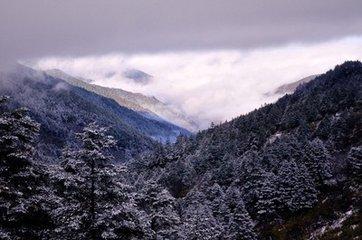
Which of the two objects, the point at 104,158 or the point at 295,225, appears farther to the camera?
the point at 295,225

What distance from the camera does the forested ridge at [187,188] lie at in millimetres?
22078

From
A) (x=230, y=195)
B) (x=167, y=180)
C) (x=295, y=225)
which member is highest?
(x=167, y=180)

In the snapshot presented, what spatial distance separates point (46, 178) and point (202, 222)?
41530 mm

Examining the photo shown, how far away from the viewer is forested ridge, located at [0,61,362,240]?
2208 cm

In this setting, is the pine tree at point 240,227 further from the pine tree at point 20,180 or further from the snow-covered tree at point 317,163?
the pine tree at point 20,180

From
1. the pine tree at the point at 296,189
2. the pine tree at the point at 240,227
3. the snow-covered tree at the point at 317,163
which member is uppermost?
the snow-covered tree at the point at 317,163

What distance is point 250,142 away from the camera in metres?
184

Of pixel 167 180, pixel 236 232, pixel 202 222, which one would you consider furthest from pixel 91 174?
pixel 167 180

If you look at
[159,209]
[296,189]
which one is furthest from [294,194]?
[159,209]

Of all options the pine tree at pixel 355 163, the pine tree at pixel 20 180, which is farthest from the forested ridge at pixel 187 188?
the pine tree at pixel 355 163

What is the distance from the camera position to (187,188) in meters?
160

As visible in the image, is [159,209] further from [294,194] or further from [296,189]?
[296,189]

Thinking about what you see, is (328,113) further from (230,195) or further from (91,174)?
(91,174)

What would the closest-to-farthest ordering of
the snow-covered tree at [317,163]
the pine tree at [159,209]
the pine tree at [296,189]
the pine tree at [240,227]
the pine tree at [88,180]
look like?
the pine tree at [88,180], the pine tree at [159,209], the pine tree at [240,227], the pine tree at [296,189], the snow-covered tree at [317,163]
